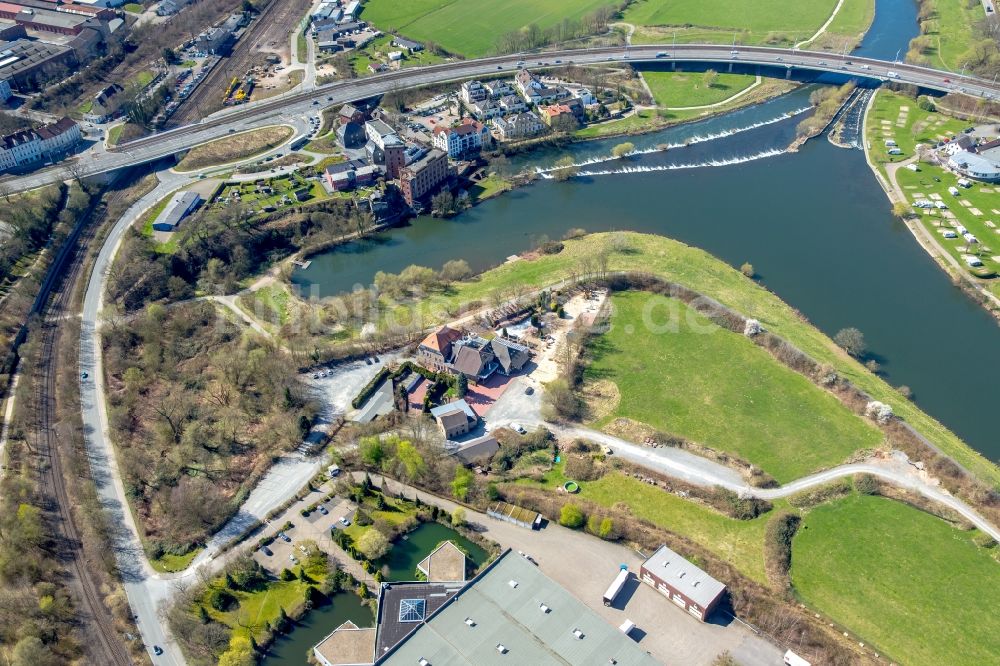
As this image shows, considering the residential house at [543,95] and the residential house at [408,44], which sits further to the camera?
the residential house at [408,44]

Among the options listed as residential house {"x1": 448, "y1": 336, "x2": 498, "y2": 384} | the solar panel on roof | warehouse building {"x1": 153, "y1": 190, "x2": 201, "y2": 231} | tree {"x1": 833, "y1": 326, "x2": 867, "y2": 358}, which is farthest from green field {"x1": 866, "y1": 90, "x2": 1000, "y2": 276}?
warehouse building {"x1": 153, "y1": 190, "x2": 201, "y2": 231}

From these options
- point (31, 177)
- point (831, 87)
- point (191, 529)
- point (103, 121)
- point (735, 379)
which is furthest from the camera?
point (831, 87)

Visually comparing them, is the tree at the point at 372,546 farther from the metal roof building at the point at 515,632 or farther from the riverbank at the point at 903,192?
the riverbank at the point at 903,192

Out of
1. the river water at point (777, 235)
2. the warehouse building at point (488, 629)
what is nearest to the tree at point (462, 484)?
the warehouse building at point (488, 629)

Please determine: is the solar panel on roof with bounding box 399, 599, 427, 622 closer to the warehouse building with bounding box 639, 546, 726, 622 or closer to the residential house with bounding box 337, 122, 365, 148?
the warehouse building with bounding box 639, 546, 726, 622

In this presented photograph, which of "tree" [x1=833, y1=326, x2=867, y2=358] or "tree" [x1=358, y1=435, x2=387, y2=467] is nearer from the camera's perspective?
"tree" [x1=358, y1=435, x2=387, y2=467]

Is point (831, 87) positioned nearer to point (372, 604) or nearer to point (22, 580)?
point (372, 604)

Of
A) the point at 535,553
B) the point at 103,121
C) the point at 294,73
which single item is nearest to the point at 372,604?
the point at 535,553
